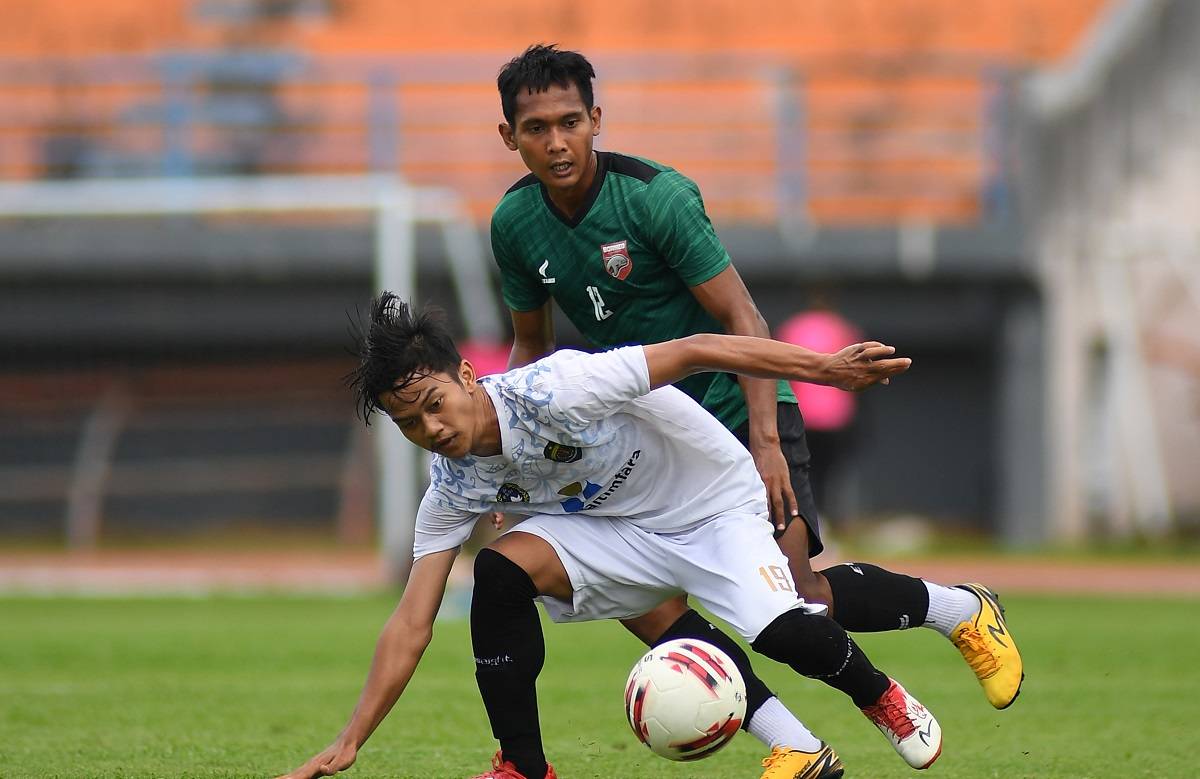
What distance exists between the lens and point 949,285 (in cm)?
1588

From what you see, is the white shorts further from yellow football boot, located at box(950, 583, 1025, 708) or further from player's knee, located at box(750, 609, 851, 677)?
yellow football boot, located at box(950, 583, 1025, 708)

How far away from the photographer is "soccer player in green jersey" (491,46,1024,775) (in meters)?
4.69

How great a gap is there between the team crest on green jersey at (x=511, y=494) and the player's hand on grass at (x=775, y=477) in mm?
629

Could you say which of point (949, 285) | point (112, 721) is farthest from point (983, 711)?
point (949, 285)

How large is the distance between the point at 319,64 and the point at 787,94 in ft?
15.0

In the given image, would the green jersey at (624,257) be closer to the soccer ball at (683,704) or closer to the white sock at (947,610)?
the white sock at (947,610)

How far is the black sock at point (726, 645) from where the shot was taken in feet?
15.7

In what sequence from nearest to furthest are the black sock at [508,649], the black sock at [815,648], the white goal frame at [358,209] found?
the black sock at [815,648] → the black sock at [508,649] → the white goal frame at [358,209]

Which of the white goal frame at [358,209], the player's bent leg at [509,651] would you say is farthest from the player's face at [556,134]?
the white goal frame at [358,209]

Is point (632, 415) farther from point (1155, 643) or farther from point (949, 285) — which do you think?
point (949, 285)

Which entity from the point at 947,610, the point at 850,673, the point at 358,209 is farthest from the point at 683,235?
the point at 358,209

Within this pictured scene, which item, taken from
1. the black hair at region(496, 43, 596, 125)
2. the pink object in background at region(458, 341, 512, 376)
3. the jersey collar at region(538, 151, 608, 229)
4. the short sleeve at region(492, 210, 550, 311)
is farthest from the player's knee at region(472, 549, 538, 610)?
the pink object in background at region(458, 341, 512, 376)

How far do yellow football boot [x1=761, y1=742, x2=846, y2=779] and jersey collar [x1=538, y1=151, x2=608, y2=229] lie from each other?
1.51 m

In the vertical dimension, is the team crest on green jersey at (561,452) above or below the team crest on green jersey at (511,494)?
above
